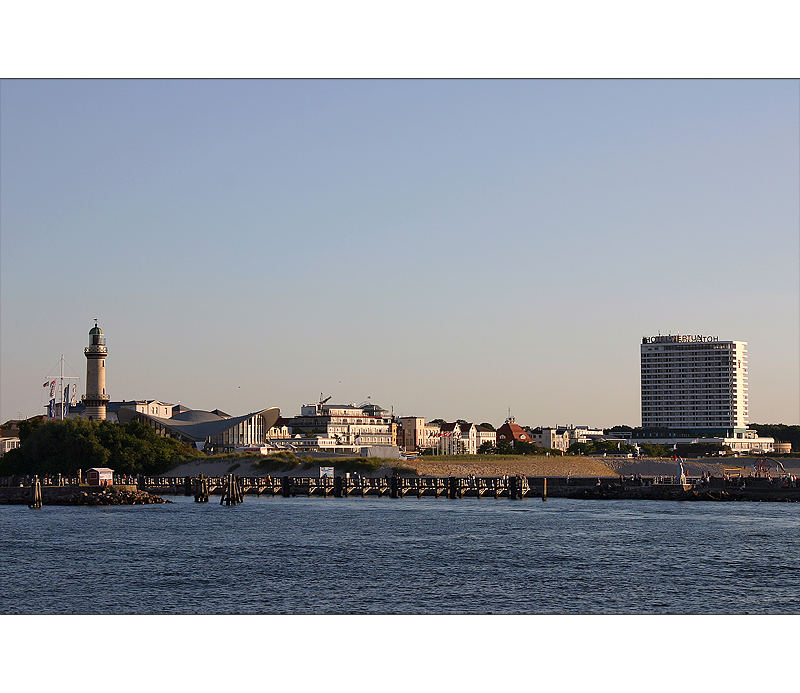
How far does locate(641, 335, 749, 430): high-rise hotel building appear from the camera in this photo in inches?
6462

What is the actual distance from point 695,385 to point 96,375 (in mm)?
98592

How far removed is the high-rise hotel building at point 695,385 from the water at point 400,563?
11503cm

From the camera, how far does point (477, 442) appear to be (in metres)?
158

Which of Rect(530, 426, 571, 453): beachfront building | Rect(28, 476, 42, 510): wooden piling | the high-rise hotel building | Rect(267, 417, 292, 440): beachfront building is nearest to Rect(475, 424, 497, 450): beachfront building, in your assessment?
Rect(530, 426, 571, 453): beachfront building

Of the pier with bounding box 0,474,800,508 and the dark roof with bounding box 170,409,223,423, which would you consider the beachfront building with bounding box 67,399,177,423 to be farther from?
the pier with bounding box 0,474,800,508

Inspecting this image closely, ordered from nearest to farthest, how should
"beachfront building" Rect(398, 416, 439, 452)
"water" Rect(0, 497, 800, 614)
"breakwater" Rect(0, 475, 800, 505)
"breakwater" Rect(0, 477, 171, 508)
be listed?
"water" Rect(0, 497, 800, 614) < "breakwater" Rect(0, 477, 171, 508) < "breakwater" Rect(0, 475, 800, 505) < "beachfront building" Rect(398, 416, 439, 452)

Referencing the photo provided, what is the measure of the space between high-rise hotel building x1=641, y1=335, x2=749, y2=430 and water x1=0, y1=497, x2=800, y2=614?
115 meters

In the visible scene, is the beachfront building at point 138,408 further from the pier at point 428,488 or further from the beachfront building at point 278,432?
the pier at point 428,488

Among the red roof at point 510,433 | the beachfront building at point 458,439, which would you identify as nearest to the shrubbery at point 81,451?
the beachfront building at point 458,439

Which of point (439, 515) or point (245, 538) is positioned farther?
point (439, 515)
